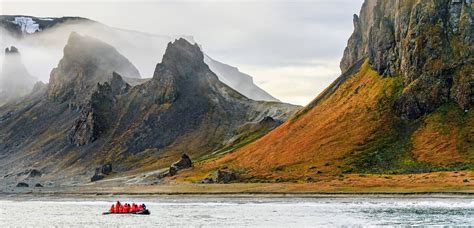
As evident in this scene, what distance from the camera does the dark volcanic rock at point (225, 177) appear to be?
193 meters

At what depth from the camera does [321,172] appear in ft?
607

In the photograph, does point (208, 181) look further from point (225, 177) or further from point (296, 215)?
point (296, 215)

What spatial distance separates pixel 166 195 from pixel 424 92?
8804 cm

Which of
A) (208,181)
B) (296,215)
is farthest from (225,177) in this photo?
(296,215)

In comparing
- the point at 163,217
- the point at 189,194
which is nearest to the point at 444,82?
the point at 189,194

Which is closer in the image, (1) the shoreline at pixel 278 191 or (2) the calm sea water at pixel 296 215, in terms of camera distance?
(2) the calm sea water at pixel 296 215

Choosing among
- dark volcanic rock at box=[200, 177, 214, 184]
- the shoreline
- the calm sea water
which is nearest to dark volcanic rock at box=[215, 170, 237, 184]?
dark volcanic rock at box=[200, 177, 214, 184]

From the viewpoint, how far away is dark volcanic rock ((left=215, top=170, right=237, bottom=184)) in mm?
193163

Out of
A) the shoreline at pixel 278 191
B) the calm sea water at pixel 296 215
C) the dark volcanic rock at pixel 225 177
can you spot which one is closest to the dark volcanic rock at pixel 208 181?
the dark volcanic rock at pixel 225 177

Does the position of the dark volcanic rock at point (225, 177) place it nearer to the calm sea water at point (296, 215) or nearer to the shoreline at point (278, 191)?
the shoreline at point (278, 191)

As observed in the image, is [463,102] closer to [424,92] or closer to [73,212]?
[424,92]

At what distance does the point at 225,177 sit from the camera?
194625 millimetres

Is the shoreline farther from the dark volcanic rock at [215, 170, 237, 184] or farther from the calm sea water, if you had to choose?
the dark volcanic rock at [215, 170, 237, 184]

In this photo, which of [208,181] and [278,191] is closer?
[278,191]
